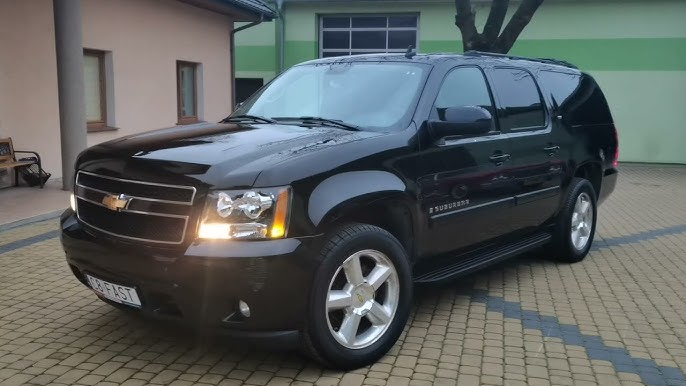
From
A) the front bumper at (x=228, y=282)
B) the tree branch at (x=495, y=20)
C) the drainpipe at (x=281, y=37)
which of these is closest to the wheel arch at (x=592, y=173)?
the front bumper at (x=228, y=282)

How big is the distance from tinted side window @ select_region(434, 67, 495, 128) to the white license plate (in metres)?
2.27

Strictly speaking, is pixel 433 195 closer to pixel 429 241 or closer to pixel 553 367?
pixel 429 241

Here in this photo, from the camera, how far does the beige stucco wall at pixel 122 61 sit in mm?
9523

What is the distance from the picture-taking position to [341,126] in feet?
13.9

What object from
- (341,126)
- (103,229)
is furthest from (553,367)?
(103,229)

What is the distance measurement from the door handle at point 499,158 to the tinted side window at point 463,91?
26cm

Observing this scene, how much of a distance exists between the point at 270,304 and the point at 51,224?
17.0ft

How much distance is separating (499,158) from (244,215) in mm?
2321

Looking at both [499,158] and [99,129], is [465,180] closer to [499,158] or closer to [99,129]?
[499,158]

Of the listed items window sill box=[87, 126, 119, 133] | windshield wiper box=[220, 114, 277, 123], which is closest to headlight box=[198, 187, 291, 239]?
windshield wiper box=[220, 114, 277, 123]

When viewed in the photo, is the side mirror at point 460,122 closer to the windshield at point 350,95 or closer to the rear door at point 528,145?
the windshield at point 350,95

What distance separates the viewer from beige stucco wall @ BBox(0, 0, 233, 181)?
31.2ft

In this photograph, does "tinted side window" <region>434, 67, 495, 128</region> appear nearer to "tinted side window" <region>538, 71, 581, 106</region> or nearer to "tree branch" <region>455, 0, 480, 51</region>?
"tinted side window" <region>538, 71, 581, 106</region>

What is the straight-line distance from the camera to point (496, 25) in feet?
45.0
